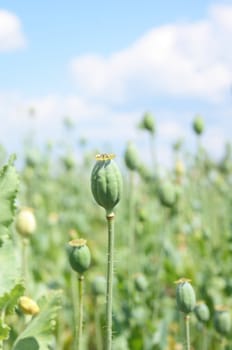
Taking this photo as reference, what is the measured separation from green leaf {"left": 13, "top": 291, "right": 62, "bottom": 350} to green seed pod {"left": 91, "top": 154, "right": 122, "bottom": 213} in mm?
317

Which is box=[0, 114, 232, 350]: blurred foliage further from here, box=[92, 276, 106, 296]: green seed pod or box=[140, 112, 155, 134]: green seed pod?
box=[140, 112, 155, 134]: green seed pod

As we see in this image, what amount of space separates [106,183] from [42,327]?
365 millimetres

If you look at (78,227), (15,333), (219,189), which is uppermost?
(219,189)

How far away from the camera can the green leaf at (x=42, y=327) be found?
1.20 m

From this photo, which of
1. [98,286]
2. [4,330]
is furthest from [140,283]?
[4,330]

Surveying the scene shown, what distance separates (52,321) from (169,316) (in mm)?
→ 1445

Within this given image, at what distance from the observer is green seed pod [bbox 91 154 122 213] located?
3.36 feet

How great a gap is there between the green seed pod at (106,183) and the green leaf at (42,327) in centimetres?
32

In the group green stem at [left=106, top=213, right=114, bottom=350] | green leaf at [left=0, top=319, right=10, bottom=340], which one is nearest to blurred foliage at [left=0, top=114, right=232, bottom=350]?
green leaf at [left=0, top=319, right=10, bottom=340]

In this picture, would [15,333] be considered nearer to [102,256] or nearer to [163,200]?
[163,200]

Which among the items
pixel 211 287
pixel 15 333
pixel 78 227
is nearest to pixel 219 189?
pixel 78 227

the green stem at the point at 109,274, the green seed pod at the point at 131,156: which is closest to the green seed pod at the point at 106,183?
the green stem at the point at 109,274

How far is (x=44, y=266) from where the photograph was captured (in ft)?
11.5

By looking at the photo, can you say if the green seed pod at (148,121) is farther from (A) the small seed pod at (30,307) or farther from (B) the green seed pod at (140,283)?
(A) the small seed pod at (30,307)
